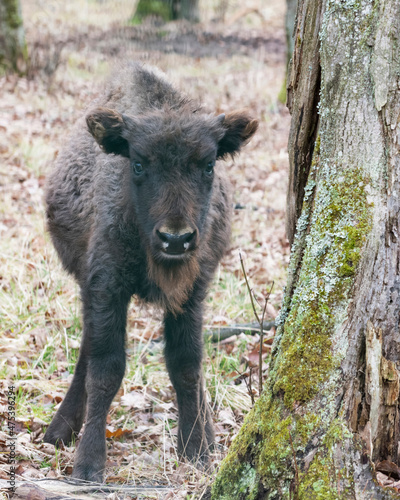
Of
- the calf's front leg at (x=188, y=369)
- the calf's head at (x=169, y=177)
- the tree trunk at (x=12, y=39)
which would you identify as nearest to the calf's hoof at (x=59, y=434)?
the calf's front leg at (x=188, y=369)

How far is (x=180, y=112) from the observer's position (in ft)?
15.8

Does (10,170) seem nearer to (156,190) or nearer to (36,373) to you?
(36,373)

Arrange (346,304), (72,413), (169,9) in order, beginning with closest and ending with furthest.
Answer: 1. (346,304)
2. (72,413)
3. (169,9)

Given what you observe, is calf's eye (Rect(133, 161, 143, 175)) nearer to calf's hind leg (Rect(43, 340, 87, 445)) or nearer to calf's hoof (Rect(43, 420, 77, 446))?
calf's hind leg (Rect(43, 340, 87, 445))

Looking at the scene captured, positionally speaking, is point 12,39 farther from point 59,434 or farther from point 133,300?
point 59,434

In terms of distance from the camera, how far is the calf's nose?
4.19m

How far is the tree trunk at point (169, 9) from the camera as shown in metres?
20.6

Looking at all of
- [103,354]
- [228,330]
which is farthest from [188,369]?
[228,330]

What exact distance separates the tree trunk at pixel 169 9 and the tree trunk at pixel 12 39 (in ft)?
20.2

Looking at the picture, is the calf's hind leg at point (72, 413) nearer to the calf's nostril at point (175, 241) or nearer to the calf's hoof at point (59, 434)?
the calf's hoof at point (59, 434)

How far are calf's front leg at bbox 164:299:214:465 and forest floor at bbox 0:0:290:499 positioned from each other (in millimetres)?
206

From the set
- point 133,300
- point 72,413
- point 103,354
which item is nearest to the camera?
point 103,354

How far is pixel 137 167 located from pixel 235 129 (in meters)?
0.91

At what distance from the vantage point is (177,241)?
13.8 feet
